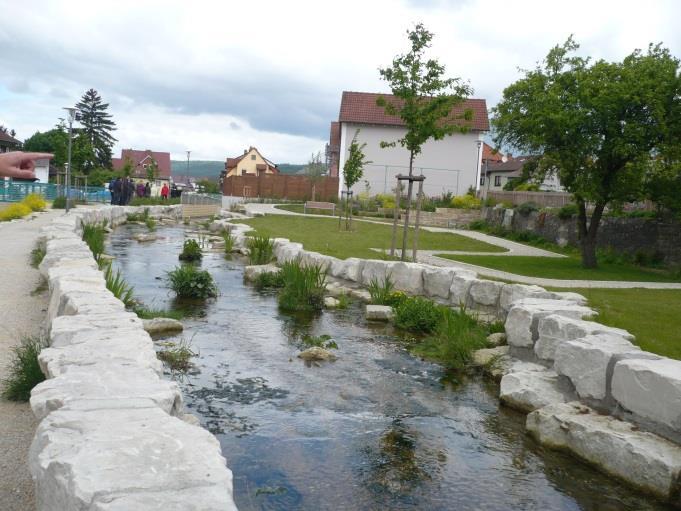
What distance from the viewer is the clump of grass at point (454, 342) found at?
7.83 meters

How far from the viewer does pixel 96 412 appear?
3.45 metres

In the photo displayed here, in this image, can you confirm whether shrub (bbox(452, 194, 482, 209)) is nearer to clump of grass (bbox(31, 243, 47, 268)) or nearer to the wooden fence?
the wooden fence

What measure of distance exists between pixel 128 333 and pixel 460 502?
2.84 meters

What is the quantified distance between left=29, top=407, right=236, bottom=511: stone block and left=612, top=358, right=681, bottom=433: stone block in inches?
145

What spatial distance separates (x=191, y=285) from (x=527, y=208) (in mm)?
17271

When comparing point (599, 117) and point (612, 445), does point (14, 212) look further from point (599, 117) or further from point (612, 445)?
point (612, 445)

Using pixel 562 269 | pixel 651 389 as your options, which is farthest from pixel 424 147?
pixel 651 389

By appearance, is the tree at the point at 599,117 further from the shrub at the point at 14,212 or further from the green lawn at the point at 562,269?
the shrub at the point at 14,212

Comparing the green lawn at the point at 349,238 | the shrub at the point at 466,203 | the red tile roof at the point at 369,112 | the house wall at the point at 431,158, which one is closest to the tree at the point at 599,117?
the green lawn at the point at 349,238

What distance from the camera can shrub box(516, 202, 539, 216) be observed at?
2477 centimetres

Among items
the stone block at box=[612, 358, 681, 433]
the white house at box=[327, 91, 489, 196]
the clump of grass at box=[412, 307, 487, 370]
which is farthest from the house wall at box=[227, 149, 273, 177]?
the stone block at box=[612, 358, 681, 433]

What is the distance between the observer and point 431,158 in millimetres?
45250

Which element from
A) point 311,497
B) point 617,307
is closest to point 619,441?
point 311,497

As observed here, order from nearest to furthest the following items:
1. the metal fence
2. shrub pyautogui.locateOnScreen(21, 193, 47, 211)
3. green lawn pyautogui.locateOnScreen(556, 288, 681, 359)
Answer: green lawn pyautogui.locateOnScreen(556, 288, 681, 359), shrub pyautogui.locateOnScreen(21, 193, 47, 211), the metal fence
